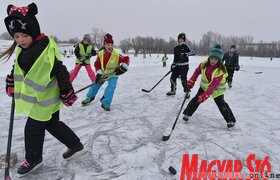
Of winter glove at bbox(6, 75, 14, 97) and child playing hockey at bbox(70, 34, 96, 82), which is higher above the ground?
child playing hockey at bbox(70, 34, 96, 82)

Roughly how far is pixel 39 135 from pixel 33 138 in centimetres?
6

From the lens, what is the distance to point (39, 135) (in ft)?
7.18

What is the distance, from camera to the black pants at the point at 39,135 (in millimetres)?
2137

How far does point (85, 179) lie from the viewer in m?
2.14

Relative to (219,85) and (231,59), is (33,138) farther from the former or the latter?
(231,59)

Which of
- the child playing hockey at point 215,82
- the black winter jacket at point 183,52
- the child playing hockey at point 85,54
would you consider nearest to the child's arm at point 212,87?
the child playing hockey at point 215,82

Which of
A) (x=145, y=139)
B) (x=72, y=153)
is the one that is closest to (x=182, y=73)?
(x=145, y=139)

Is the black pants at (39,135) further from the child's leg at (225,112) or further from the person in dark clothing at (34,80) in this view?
the child's leg at (225,112)

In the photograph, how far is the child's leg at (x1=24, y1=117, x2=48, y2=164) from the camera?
2.13 m

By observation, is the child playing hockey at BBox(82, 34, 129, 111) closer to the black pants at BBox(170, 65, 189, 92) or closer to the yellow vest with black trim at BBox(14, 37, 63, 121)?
the black pants at BBox(170, 65, 189, 92)

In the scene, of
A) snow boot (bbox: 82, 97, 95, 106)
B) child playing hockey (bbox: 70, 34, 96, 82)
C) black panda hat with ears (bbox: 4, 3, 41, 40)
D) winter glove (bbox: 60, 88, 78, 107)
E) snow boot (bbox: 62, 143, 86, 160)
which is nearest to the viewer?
black panda hat with ears (bbox: 4, 3, 41, 40)

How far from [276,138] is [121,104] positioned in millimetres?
2883

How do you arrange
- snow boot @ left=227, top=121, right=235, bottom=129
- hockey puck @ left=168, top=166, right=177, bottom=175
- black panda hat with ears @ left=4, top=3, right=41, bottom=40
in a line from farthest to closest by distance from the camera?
snow boot @ left=227, top=121, right=235, bottom=129, hockey puck @ left=168, top=166, right=177, bottom=175, black panda hat with ears @ left=4, top=3, right=41, bottom=40

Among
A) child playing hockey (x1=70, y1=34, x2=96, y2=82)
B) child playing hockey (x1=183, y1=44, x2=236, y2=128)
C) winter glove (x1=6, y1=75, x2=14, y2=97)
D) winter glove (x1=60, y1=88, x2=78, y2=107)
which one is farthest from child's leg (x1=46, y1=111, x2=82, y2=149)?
child playing hockey (x1=70, y1=34, x2=96, y2=82)
